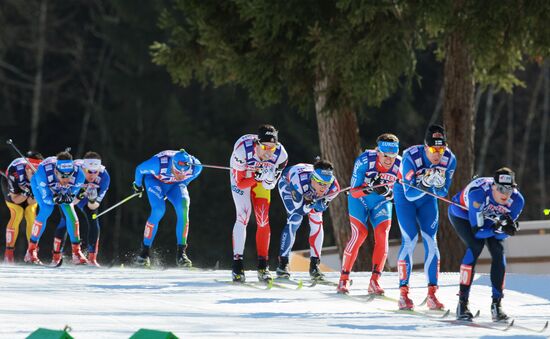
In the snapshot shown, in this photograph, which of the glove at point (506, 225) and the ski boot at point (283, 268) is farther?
the ski boot at point (283, 268)

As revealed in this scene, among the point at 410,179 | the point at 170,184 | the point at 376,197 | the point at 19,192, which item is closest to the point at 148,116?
the point at 19,192

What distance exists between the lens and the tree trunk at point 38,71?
46.9 meters

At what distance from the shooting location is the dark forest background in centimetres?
4347

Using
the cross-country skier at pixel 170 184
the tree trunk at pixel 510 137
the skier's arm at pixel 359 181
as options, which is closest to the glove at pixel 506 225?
the skier's arm at pixel 359 181

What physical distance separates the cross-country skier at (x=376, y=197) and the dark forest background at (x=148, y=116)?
81.4 ft

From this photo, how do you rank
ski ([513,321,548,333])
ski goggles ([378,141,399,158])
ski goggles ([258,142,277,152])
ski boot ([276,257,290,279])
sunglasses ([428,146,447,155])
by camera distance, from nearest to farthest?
Result: ski ([513,321,548,333])
sunglasses ([428,146,447,155])
ski goggles ([378,141,399,158])
ski goggles ([258,142,277,152])
ski boot ([276,257,290,279])

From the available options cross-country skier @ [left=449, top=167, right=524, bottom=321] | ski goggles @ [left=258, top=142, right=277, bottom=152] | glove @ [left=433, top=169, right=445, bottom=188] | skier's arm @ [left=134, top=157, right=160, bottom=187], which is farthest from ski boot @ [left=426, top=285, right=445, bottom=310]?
skier's arm @ [left=134, top=157, right=160, bottom=187]

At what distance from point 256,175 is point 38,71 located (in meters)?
31.5

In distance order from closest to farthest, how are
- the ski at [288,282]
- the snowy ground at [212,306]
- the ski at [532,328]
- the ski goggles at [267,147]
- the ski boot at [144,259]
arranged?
the snowy ground at [212,306] → the ski at [532,328] → the ski goggles at [267,147] → the ski at [288,282] → the ski boot at [144,259]

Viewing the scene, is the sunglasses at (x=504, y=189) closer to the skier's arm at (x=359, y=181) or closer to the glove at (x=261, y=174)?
the skier's arm at (x=359, y=181)

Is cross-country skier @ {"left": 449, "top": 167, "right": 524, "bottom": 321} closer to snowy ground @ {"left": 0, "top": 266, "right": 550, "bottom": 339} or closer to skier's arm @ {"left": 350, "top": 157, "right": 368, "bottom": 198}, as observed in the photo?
snowy ground @ {"left": 0, "top": 266, "right": 550, "bottom": 339}

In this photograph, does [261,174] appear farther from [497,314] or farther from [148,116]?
[148,116]

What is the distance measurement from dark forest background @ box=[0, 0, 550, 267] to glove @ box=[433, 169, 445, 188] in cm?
2585

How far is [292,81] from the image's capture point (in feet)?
78.1
